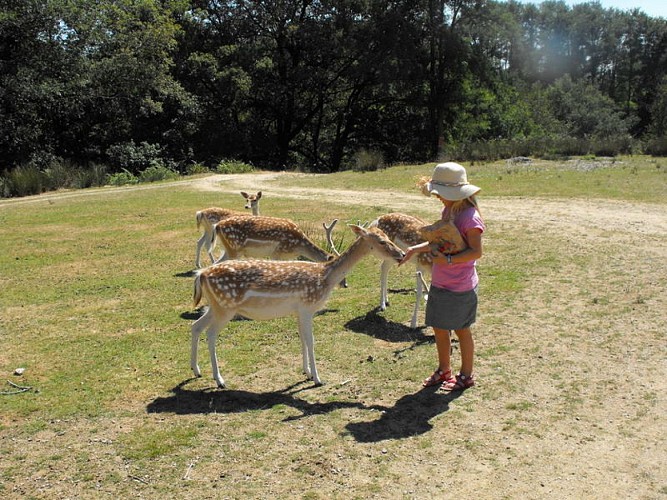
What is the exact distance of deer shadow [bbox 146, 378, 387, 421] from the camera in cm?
655

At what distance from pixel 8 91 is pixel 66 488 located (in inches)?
1172

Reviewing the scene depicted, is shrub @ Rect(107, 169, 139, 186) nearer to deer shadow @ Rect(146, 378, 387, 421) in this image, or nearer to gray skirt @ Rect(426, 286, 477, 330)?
deer shadow @ Rect(146, 378, 387, 421)

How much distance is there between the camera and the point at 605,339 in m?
8.30

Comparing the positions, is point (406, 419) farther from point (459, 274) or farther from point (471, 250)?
point (471, 250)

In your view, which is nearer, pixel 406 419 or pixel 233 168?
pixel 406 419

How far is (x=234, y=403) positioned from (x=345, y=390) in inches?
45.9

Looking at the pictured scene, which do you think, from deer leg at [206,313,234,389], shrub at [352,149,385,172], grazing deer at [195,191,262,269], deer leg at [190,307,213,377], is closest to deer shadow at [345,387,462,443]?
deer leg at [206,313,234,389]

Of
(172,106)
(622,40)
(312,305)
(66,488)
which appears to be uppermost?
(622,40)

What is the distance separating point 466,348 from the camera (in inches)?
267

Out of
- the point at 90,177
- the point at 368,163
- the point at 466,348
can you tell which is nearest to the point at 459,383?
the point at 466,348

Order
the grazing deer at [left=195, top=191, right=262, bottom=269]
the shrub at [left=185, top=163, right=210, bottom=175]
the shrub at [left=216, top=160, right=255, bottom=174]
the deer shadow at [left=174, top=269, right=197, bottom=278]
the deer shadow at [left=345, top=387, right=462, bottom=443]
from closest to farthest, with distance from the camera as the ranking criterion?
the deer shadow at [left=345, top=387, right=462, bottom=443] → the deer shadow at [left=174, top=269, right=197, bottom=278] → the grazing deer at [left=195, top=191, right=262, bottom=269] → the shrub at [left=216, top=160, right=255, bottom=174] → the shrub at [left=185, top=163, right=210, bottom=175]

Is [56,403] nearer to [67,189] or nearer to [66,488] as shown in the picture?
[66,488]

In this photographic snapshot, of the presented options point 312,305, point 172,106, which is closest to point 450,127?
point 172,106

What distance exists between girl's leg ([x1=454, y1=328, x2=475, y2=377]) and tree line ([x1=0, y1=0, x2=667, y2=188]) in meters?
26.4
